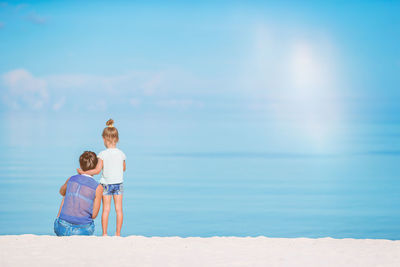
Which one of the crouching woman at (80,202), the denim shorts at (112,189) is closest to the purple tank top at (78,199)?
the crouching woman at (80,202)

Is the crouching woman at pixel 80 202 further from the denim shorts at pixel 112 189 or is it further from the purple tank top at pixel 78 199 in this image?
the denim shorts at pixel 112 189

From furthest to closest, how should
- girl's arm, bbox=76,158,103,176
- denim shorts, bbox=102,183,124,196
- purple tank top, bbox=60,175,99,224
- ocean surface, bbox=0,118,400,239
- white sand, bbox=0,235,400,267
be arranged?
1. ocean surface, bbox=0,118,400,239
2. denim shorts, bbox=102,183,124,196
3. girl's arm, bbox=76,158,103,176
4. purple tank top, bbox=60,175,99,224
5. white sand, bbox=0,235,400,267

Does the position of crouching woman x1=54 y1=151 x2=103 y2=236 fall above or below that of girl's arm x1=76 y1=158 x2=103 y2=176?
below

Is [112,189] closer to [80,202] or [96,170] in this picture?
[96,170]

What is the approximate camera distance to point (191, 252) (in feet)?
23.3

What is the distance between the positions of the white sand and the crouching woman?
0.84ft

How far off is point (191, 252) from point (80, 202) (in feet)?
4.76

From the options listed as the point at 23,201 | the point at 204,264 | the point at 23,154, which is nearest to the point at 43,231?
the point at 23,201

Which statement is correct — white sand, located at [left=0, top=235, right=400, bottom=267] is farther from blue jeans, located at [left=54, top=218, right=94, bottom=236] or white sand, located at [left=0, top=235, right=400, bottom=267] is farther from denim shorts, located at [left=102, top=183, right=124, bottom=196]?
denim shorts, located at [left=102, top=183, right=124, bottom=196]

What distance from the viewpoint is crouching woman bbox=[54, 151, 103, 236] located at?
25.2 feet

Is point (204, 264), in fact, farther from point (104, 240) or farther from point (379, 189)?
point (379, 189)

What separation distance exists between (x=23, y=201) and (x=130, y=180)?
204 inches

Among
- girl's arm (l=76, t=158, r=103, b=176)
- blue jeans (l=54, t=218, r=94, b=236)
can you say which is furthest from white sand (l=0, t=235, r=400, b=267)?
girl's arm (l=76, t=158, r=103, b=176)

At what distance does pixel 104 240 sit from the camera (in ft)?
24.3
